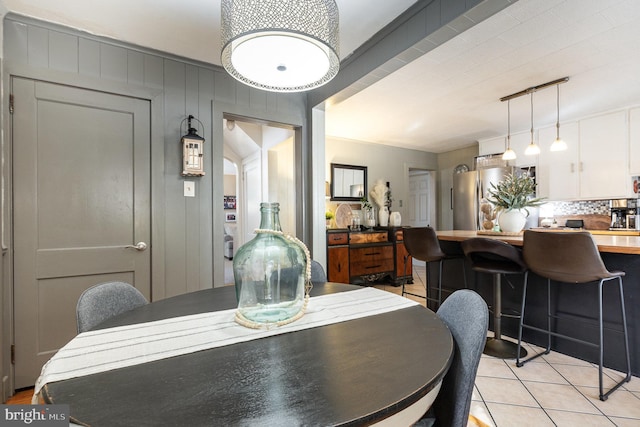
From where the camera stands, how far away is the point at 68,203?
2.11m

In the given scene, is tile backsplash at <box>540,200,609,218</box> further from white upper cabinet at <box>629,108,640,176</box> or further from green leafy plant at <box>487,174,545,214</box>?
green leafy plant at <box>487,174,545,214</box>

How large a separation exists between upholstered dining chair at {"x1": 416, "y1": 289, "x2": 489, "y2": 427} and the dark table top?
54 millimetres

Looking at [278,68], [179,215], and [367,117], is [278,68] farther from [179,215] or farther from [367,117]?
[367,117]

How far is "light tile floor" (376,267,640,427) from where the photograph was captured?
1.61 m

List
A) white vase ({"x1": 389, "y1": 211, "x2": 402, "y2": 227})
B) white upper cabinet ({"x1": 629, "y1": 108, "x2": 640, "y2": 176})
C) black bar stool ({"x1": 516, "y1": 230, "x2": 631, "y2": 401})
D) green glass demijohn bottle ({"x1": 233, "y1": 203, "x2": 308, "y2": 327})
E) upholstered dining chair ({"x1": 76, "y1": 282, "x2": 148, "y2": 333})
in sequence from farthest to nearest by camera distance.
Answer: white vase ({"x1": 389, "y1": 211, "x2": 402, "y2": 227})
white upper cabinet ({"x1": 629, "y1": 108, "x2": 640, "y2": 176})
black bar stool ({"x1": 516, "y1": 230, "x2": 631, "y2": 401})
upholstered dining chair ({"x1": 76, "y1": 282, "x2": 148, "y2": 333})
green glass demijohn bottle ({"x1": 233, "y1": 203, "x2": 308, "y2": 327})

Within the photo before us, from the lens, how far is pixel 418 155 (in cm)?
595

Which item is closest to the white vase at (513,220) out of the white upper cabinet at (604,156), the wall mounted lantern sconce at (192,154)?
Result: the white upper cabinet at (604,156)

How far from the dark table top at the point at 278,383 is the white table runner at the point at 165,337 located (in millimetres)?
43

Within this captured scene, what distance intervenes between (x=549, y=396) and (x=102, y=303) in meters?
2.46

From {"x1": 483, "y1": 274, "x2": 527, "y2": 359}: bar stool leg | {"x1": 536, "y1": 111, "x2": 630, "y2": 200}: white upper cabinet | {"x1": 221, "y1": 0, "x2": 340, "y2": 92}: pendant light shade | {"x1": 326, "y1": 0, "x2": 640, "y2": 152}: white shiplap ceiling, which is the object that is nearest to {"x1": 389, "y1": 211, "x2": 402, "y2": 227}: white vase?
{"x1": 326, "y1": 0, "x2": 640, "y2": 152}: white shiplap ceiling

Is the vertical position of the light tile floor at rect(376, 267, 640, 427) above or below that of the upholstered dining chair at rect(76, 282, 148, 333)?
below

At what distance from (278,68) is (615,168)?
182 inches

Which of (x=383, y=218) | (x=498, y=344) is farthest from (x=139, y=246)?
(x=383, y=218)

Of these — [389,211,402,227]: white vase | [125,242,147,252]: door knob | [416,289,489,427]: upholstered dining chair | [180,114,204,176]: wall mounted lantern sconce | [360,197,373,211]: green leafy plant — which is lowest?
[416,289,489,427]: upholstered dining chair
